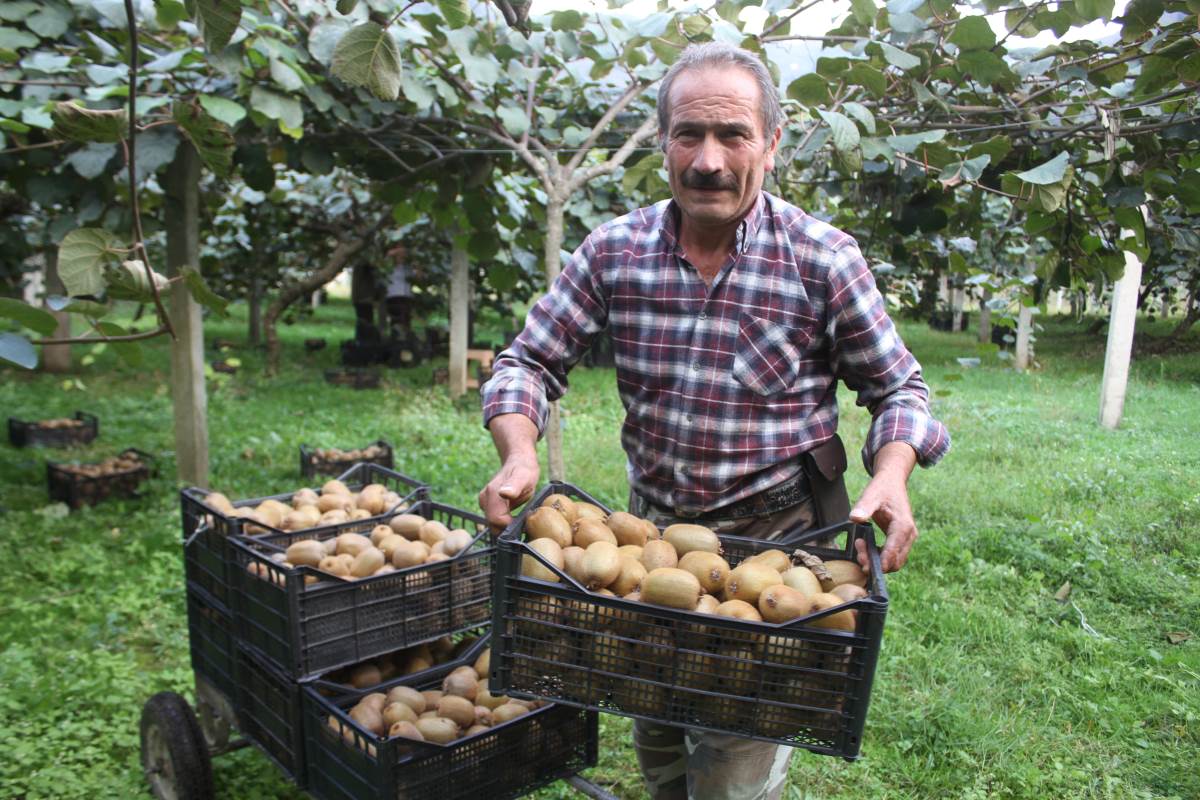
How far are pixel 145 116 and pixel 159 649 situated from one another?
2.31 m

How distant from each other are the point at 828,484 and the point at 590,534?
2.02 ft

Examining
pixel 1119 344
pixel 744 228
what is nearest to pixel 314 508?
pixel 744 228

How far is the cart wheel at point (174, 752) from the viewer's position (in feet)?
9.20

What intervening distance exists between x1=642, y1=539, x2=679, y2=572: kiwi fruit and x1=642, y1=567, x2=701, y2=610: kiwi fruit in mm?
109

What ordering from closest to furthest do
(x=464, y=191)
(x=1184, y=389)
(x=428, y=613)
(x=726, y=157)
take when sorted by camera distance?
1. (x=726, y=157)
2. (x=428, y=613)
3. (x=1184, y=389)
4. (x=464, y=191)

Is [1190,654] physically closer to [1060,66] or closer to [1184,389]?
[1184,389]

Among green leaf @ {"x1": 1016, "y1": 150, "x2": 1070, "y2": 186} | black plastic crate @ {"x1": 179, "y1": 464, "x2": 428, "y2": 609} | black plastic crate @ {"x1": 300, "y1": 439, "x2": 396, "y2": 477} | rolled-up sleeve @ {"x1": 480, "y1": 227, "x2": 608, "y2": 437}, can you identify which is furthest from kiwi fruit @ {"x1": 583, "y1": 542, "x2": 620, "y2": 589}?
black plastic crate @ {"x1": 300, "y1": 439, "x2": 396, "y2": 477}

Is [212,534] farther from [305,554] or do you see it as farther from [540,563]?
[540,563]

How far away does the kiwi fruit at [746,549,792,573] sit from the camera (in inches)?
66.6

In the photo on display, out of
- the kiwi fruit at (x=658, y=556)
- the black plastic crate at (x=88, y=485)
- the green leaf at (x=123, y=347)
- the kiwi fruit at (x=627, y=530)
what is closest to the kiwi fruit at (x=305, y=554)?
the green leaf at (x=123, y=347)

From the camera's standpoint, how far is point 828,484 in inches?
80.8

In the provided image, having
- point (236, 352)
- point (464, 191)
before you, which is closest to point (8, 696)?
point (464, 191)

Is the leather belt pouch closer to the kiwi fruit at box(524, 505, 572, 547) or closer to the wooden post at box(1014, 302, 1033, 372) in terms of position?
the kiwi fruit at box(524, 505, 572, 547)

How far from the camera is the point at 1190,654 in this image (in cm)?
357
